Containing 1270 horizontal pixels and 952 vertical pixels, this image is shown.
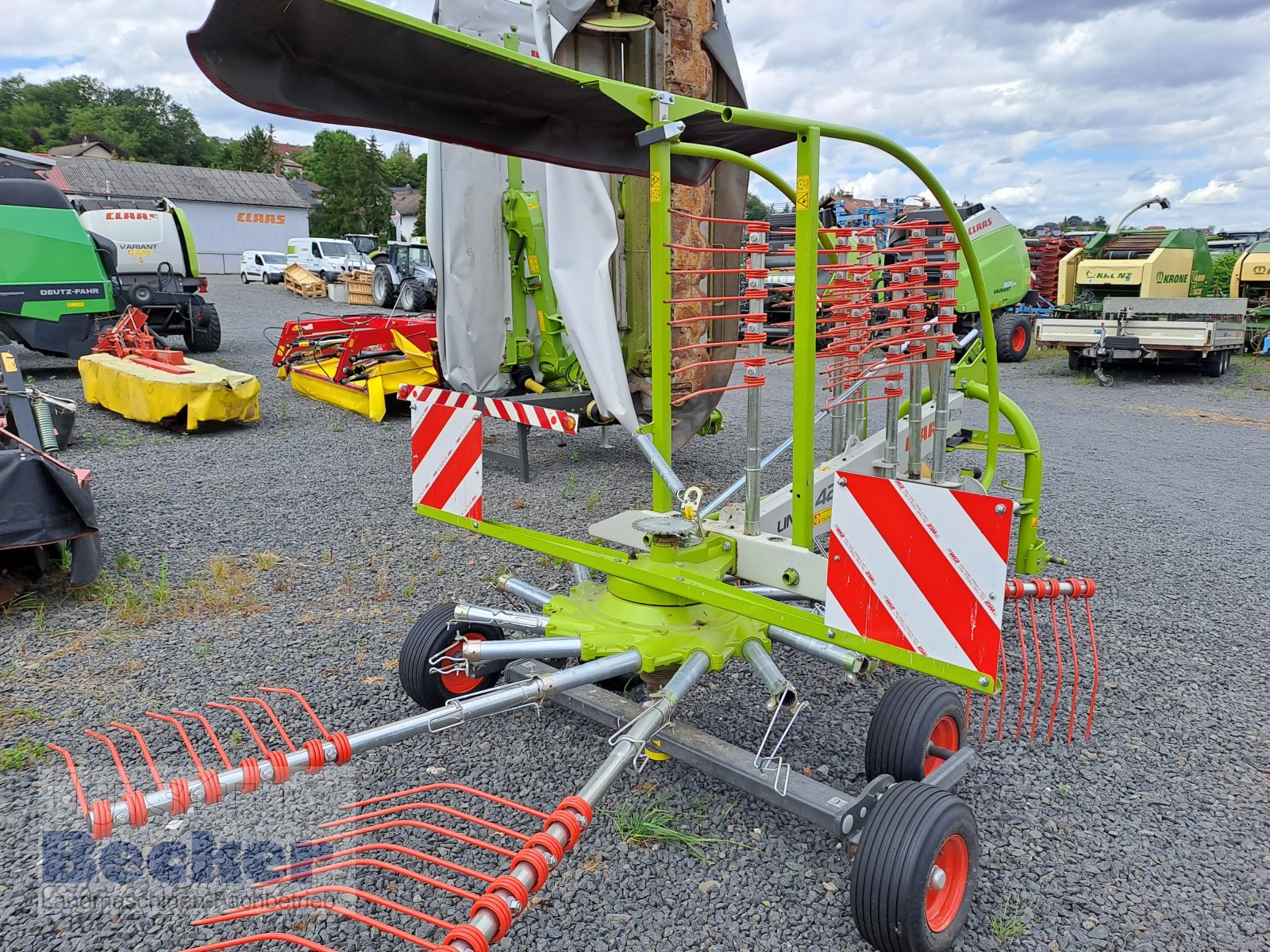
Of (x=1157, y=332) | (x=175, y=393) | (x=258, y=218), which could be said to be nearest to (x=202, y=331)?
(x=175, y=393)

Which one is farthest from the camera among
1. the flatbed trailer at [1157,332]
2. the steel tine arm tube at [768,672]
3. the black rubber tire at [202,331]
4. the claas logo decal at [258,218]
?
the claas logo decal at [258,218]

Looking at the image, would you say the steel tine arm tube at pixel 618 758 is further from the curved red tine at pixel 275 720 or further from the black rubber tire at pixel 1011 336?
the black rubber tire at pixel 1011 336

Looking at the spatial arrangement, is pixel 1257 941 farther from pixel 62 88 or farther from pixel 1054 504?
pixel 62 88

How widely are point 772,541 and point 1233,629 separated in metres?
2.80

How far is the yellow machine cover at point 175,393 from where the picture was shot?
804cm

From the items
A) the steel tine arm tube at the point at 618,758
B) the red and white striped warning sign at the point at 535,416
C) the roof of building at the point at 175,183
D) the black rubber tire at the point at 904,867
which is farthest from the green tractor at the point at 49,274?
the roof of building at the point at 175,183

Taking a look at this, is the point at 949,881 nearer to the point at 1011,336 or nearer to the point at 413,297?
the point at 1011,336

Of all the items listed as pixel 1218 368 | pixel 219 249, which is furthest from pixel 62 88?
pixel 1218 368

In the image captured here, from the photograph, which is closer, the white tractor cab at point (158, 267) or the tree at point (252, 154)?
the white tractor cab at point (158, 267)

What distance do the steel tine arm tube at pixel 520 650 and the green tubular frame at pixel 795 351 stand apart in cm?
32

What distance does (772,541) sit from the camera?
2939 mm

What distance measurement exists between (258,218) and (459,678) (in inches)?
1832

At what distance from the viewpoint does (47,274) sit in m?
9.59

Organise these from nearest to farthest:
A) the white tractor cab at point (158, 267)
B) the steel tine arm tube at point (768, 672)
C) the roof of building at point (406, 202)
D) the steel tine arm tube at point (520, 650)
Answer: the steel tine arm tube at point (768, 672) < the steel tine arm tube at point (520, 650) < the white tractor cab at point (158, 267) < the roof of building at point (406, 202)
